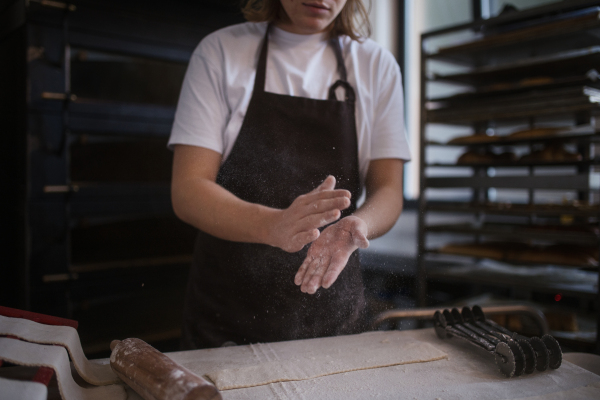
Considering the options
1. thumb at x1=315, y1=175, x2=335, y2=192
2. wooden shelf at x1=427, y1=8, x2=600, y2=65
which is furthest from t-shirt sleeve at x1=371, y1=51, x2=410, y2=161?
wooden shelf at x1=427, y1=8, x2=600, y2=65

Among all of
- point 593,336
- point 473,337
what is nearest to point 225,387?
point 473,337

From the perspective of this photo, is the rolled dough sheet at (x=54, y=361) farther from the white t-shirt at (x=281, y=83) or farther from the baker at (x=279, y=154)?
the white t-shirt at (x=281, y=83)

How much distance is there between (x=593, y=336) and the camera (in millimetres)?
1839

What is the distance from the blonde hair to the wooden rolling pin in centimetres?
85

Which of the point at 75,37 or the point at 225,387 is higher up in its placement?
the point at 75,37

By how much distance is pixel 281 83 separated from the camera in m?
1.10

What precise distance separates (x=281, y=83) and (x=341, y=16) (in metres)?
0.25

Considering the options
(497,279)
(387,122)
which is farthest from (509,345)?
(497,279)

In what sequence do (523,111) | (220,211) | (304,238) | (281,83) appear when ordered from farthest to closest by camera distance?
(523,111) < (281,83) < (220,211) < (304,238)

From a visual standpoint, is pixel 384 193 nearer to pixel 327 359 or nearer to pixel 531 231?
pixel 327 359

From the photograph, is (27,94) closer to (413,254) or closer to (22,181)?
(22,181)

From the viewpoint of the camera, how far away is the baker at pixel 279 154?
41.1 inches

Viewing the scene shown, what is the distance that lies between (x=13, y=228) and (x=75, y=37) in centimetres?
56

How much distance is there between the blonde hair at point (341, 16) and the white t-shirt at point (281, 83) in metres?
0.03
